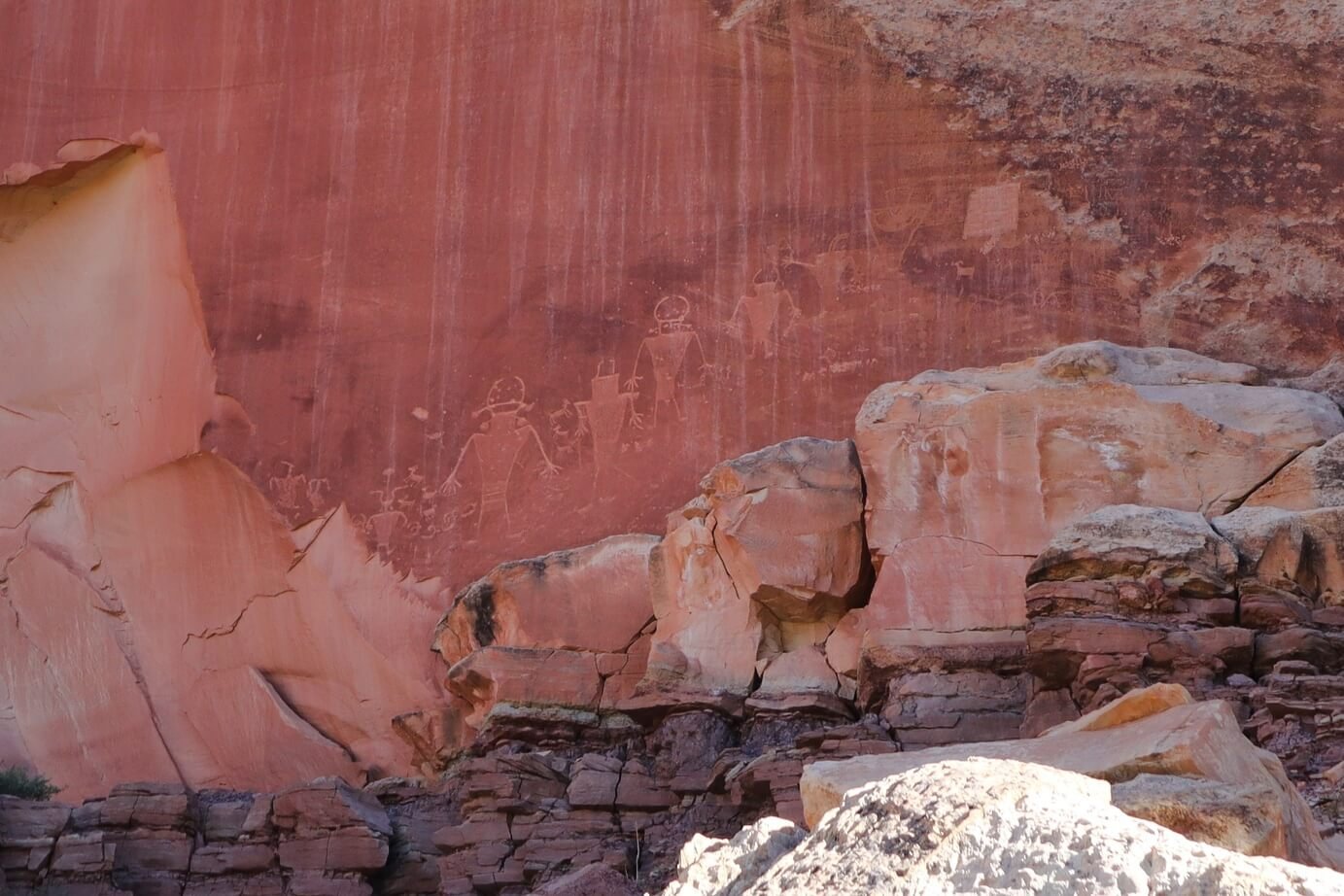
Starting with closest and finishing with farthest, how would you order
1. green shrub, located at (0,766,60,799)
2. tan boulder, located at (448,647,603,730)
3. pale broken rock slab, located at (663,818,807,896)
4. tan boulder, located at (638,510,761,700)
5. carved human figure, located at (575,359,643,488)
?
pale broken rock slab, located at (663,818,807,896)
tan boulder, located at (638,510,761,700)
tan boulder, located at (448,647,603,730)
green shrub, located at (0,766,60,799)
carved human figure, located at (575,359,643,488)

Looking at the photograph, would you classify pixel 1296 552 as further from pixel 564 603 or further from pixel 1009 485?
pixel 564 603

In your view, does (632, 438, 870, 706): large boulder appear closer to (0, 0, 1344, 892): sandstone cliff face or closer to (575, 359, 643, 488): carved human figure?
(0, 0, 1344, 892): sandstone cliff face

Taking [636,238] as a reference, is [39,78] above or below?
above

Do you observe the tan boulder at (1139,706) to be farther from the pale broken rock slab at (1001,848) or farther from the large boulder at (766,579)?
the large boulder at (766,579)

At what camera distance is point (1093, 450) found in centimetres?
1088

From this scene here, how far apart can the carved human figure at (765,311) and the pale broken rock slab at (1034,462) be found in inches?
113

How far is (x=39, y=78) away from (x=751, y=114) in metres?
6.04

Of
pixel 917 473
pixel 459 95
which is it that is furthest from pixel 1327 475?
pixel 459 95

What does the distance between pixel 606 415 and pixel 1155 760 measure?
335 inches

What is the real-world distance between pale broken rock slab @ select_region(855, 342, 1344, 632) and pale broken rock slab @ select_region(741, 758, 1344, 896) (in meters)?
6.80

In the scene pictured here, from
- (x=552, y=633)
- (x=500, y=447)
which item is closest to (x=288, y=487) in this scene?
(x=500, y=447)

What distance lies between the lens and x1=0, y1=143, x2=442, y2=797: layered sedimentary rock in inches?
563

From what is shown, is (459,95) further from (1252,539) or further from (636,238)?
(1252,539)

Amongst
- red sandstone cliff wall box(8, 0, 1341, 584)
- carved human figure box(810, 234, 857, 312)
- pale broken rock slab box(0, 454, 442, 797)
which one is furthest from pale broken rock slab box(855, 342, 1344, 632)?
pale broken rock slab box(0, 454, 442, 797)
